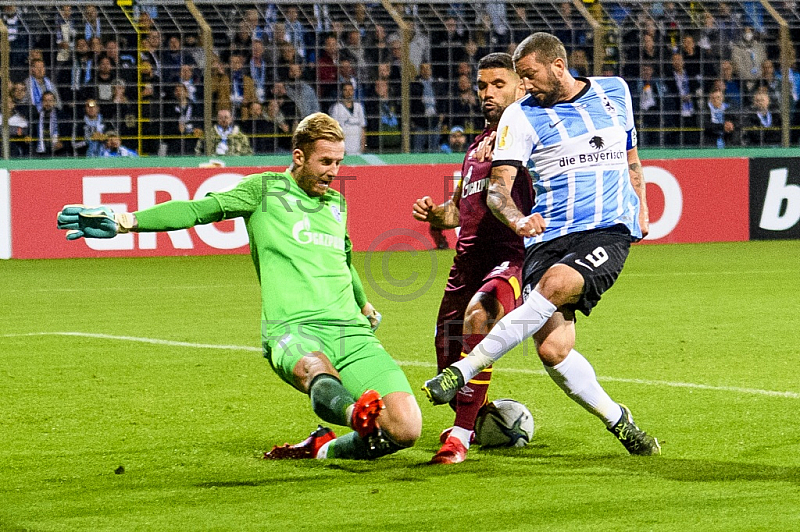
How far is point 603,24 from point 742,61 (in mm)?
2066

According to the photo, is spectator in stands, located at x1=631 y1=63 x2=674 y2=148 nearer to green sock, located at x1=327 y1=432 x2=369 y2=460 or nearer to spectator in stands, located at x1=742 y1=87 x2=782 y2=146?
spectator in stands, located at x1=742 y1=87 x2=782 y2=146

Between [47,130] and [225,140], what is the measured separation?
2.28m

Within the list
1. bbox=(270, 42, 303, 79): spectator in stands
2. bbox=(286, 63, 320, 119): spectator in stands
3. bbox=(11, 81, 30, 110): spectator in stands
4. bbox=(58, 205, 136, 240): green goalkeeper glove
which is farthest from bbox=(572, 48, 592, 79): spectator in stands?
bbox=(58, 205, 136, 240): green goalkeeper glove

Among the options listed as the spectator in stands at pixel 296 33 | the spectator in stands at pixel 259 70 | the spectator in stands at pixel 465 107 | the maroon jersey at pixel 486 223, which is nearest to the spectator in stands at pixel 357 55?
the spectator in stands at pixel 296 33

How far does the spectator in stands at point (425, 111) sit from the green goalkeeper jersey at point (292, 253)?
40.9ft

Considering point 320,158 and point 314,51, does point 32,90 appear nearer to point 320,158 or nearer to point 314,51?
point 314,51

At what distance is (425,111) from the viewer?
59.4 ft

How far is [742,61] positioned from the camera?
741 inches

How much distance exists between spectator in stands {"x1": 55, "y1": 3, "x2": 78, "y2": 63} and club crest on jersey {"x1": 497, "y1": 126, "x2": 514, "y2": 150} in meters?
13.0

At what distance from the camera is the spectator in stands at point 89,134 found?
17.5m

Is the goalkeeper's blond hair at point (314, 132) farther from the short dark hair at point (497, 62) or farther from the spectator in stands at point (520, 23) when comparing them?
the spectator in stands at point (520, 23)

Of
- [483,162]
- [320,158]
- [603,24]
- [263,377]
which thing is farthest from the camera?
[603,24]

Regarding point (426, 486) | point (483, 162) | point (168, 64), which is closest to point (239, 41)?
point (168, 64)

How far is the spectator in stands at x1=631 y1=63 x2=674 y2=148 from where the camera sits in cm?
1862
